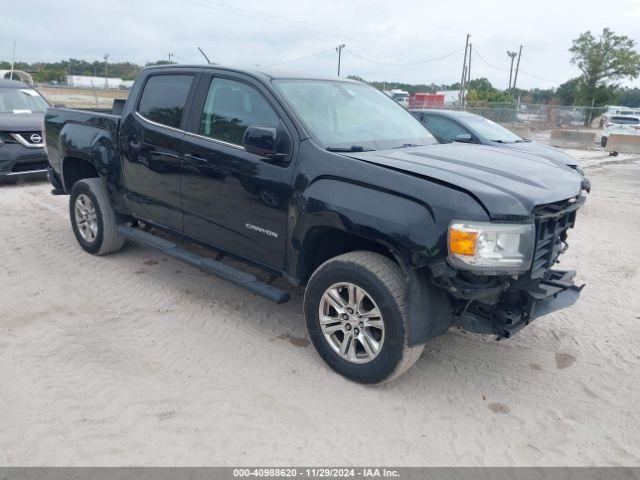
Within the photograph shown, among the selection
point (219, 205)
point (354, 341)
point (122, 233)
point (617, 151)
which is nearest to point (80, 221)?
point (122, 233)

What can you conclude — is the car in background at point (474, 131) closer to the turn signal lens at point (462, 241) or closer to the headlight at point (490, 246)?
the headlight at point (490, 246)

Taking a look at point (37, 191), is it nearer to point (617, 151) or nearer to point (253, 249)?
point (253, 249)

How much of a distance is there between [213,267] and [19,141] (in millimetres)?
6454

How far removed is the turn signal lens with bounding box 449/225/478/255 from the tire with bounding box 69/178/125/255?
3.75 metres

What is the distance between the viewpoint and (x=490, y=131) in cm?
916

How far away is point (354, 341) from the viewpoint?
339cm

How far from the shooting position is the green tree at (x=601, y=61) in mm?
51625

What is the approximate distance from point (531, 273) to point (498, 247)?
34 centimetres

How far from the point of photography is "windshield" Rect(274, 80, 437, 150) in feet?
12.2

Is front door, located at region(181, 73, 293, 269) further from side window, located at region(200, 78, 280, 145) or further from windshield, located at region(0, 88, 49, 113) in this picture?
windshield, located at region(0, 88, 49, 113)

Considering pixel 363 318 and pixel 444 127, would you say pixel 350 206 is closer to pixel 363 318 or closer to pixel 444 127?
pixel 363 318

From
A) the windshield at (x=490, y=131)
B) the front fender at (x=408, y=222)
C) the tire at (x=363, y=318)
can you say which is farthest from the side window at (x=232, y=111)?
the windshield at (x=490, y=131)

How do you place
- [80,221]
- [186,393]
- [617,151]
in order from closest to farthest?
1. [186,393]
2. [80,221]
3. [617,151]

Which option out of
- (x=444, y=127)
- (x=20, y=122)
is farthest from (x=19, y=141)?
(x=444, y=127)
